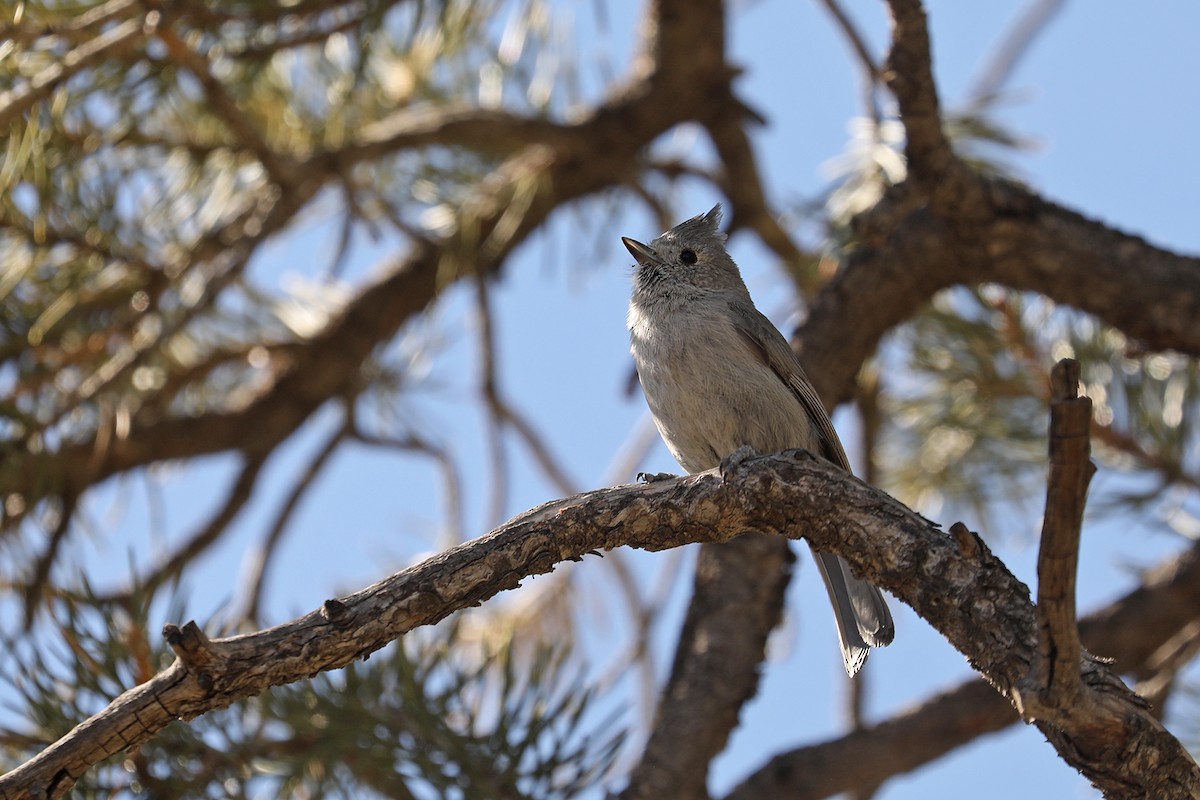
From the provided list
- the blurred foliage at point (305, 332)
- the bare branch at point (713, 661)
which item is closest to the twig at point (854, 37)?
the blurred foliage at point (305, 332)

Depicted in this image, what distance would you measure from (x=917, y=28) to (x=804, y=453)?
1.21 m

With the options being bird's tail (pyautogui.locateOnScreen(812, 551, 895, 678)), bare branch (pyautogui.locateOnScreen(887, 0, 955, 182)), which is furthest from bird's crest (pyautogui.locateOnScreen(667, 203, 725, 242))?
bird's tail (pyautogui.locateOnScreen(812, 551, 895, 678))

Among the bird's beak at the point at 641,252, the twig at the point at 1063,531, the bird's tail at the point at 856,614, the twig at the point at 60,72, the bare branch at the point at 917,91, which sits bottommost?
the twig at the point at 1063,531

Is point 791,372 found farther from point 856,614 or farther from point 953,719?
point 953,719

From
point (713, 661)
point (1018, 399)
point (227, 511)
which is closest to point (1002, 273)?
point (1018, 399)

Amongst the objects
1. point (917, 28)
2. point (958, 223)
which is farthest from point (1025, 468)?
point (917, 28)

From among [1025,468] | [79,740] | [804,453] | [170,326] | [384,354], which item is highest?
[384,354]

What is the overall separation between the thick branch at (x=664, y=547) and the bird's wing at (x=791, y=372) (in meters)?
0.97

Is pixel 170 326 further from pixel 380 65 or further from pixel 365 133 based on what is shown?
pixel 380 65

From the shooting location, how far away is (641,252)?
3.91m

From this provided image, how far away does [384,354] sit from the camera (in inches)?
192

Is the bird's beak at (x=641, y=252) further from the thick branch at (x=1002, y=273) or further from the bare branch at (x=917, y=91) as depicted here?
the bare branch at (x=917, y=91)

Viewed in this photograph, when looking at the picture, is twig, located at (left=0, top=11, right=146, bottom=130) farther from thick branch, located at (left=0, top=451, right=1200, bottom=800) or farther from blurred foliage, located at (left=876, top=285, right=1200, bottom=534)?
blurred foliage, located at (left=876, top=285, right=1200, bottom=534)

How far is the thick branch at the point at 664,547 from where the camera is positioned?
1877 mm
